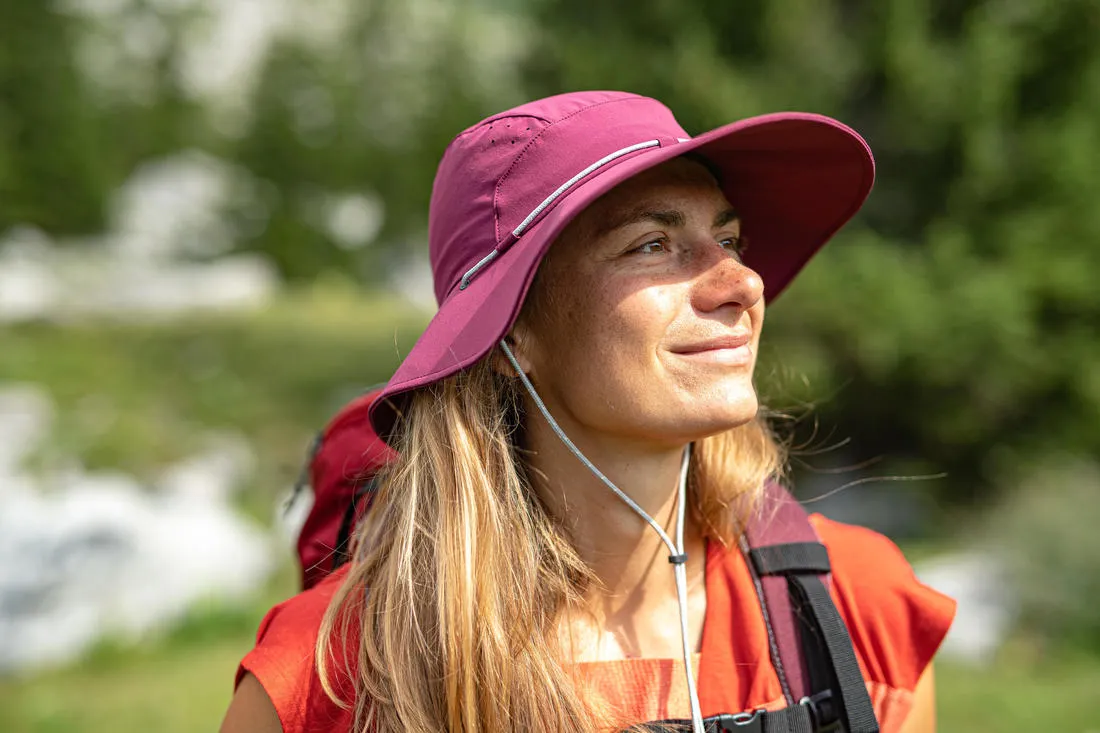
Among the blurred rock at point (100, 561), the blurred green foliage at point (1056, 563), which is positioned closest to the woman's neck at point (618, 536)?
the blurred green foliage at point (1056, 563)

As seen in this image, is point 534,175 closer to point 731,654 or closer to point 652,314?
point 652,314

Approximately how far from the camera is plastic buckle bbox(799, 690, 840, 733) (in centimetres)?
187

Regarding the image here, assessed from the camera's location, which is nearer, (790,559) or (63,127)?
(790,559)

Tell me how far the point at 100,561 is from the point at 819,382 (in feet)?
16.9

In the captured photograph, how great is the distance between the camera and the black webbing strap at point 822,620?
187cm

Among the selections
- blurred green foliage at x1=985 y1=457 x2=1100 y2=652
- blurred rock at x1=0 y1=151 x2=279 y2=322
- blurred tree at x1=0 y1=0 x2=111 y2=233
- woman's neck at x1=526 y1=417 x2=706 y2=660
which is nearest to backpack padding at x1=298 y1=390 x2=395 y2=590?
woman's neck at x1=526 y1=417 x2=706 y2=660

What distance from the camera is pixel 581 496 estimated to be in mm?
2105

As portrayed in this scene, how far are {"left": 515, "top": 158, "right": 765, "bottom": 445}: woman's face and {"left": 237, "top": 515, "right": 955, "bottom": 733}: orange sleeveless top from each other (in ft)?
1.40

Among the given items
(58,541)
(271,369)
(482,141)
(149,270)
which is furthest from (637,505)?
(149,270)

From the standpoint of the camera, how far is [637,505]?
206cm

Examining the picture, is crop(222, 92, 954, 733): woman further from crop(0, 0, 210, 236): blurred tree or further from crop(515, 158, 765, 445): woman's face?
crop(0, 0, 210, 236): blurred tree

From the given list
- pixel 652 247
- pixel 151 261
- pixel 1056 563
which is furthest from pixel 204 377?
pixel 652 247

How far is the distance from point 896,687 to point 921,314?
5844 millimetres

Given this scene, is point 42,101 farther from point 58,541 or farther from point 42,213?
point 58,541
